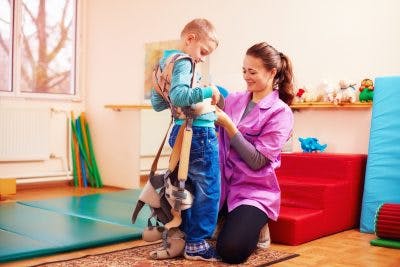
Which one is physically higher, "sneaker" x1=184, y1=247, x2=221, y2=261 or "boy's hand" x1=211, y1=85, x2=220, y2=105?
"boy's hand" x1=211, y1=85, x2=220, y2=105

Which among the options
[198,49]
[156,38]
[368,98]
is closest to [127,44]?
[156,38]

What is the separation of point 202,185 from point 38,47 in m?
3.62

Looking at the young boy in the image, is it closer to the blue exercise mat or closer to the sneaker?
the sneaker

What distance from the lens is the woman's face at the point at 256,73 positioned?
2.67 m

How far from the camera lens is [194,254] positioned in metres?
2.38

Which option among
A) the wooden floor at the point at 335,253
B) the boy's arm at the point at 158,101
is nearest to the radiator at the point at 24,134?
the wooden floor at the point at 335,253

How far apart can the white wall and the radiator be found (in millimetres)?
609

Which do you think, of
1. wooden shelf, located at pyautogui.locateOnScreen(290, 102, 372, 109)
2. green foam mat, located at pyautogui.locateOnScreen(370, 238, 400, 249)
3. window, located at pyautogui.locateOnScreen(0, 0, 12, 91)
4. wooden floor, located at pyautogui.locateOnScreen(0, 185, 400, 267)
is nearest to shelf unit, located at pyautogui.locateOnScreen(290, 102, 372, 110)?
wooden shelf, located at pyautogui.locateOnScreen(290, 102, 372, 109)

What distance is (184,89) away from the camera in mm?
2182

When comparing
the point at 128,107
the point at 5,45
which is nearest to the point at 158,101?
the point at 128,107

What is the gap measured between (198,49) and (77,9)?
12.1ft

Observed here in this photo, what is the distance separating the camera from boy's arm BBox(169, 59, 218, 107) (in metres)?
2.17

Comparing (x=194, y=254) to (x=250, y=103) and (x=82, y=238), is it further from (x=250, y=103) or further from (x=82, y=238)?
(x=250, y=103)

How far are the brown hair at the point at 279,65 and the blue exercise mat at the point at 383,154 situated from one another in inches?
33.8
